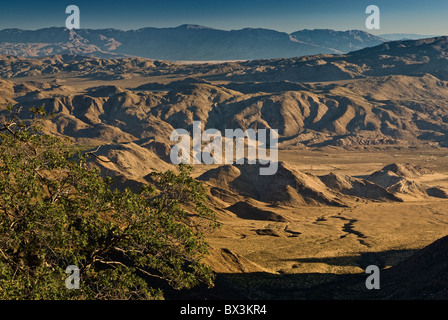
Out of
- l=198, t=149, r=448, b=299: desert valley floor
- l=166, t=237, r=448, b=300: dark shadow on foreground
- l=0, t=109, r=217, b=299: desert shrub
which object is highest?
l=0, t=109, r=217, b=299: desert shrub

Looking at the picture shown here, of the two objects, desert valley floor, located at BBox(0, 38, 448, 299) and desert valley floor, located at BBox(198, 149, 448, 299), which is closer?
desert valley floor, located at BBox(198, 149, 448, 299)

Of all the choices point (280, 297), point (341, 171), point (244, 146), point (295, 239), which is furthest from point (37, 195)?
point (244, 146)

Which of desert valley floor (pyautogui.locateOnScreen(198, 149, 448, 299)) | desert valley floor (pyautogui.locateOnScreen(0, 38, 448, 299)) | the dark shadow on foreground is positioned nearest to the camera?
the dark shadow on foreground

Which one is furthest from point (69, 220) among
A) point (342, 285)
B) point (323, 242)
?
point (323, 242)

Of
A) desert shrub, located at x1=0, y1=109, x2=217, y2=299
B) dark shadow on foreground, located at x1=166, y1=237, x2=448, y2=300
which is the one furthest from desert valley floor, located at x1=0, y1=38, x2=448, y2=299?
desert shrub, located at x1=0, y1=109, x2=217, y2=299

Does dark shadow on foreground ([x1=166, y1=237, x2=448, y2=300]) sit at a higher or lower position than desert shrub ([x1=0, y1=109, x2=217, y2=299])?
lower

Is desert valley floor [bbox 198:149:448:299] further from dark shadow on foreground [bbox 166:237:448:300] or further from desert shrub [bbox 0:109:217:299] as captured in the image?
desert shrub [bbox 0:109:217:299]

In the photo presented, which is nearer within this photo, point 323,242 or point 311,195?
point 323,242

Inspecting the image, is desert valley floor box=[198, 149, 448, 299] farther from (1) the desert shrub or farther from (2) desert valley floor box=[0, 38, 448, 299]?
(1) the desert shrub

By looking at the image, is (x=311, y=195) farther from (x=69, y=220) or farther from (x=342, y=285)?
(x=69, y=220)

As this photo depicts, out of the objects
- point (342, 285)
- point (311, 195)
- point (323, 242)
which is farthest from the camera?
point (311, 195)

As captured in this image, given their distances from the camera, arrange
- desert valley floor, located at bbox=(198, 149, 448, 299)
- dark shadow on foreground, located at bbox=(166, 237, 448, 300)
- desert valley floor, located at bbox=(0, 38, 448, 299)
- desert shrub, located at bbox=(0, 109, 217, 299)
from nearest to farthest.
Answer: desert shrub, located at bbox=(0, 109, 217, 299) < dark shadow on foreground, located at bbox=(166, 237, 448, 300) < desert valley floor, located at bbox=(198, 149, 448, 299) < desert valley floor, located at bbox=(0, 38, 448, 299)

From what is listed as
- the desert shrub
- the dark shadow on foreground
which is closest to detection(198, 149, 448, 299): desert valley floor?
the dark shadow on foreground
